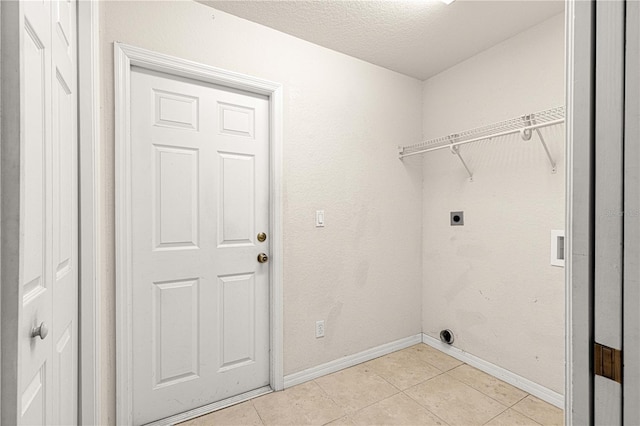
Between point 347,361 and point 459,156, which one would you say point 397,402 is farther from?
point 459,156

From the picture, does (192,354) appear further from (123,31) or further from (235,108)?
(123,31)

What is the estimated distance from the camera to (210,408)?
1862 millimetres

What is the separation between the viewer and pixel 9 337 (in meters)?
0.51

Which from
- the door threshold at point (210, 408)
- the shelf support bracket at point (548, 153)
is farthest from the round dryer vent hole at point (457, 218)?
the door threshold at point (210, 408)

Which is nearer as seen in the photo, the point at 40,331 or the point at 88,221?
the point at 40,331

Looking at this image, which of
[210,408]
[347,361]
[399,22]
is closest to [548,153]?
[399,22]

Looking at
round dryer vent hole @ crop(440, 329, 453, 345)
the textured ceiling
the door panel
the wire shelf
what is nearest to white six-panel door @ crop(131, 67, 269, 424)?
the textured ceiling

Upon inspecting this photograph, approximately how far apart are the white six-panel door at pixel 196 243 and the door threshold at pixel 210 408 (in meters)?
0.03

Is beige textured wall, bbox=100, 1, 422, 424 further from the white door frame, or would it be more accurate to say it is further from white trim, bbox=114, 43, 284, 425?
the white door frame

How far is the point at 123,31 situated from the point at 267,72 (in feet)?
2.59

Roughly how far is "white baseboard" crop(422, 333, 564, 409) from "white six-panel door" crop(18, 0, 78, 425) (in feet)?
7.91

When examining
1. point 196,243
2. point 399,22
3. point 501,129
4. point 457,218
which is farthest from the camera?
point 457,218

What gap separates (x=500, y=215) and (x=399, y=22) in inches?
57.5

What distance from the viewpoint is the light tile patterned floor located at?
178 centimetres
